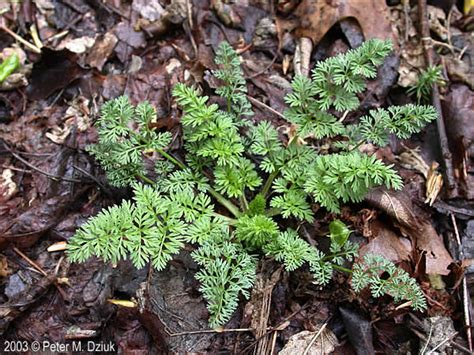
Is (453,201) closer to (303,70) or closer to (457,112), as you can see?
(457,112)

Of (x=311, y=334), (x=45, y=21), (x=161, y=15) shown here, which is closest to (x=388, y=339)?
(x=311, y=334)

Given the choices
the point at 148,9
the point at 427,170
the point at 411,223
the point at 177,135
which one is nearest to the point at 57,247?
the point at 177,135

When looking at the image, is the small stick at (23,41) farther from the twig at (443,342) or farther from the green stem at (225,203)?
the twig at (443,342)

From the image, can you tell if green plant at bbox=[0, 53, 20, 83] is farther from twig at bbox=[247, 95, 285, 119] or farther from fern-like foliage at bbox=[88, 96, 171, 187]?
twig at bbox=[247, 95, 285, 119]

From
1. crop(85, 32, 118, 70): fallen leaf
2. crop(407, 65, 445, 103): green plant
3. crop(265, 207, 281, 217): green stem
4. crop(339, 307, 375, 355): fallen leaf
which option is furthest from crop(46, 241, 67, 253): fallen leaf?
crop(407, 65, 445, 103): green plant

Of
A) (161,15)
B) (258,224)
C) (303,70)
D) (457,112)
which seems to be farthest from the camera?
(161,15)
